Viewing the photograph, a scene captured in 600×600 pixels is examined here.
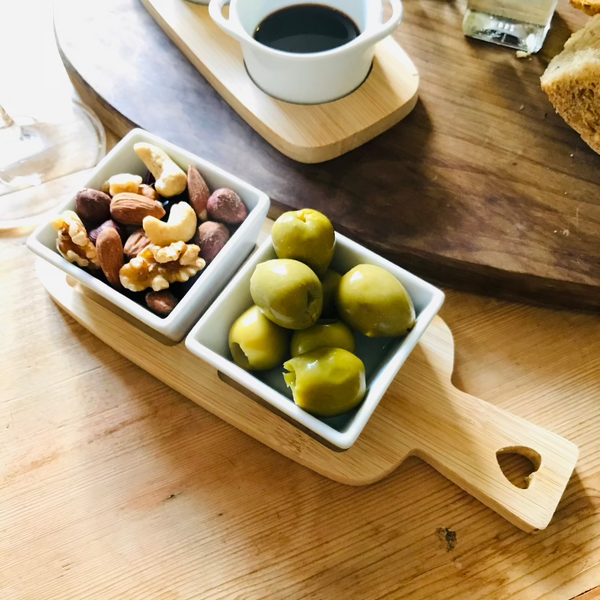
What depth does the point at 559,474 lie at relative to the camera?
58 cm

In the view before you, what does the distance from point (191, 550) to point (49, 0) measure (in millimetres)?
907

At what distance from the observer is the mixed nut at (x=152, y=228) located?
1.91ft

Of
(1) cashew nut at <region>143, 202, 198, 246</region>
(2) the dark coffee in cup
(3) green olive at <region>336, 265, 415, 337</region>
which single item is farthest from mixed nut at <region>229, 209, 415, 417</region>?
(2) the dark coffee in cup

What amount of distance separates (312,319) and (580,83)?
0.47 metres

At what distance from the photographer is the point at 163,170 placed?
2.08 feet

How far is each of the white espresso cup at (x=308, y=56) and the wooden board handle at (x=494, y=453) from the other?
40 centimetres

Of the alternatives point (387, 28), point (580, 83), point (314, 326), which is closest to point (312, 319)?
point (314, 326)

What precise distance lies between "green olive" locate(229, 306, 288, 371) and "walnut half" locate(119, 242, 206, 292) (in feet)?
0.26

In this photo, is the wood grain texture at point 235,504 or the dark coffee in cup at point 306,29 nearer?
the wood grain texture at point 235,504

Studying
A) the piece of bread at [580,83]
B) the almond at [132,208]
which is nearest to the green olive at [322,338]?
the almond at [132,208]

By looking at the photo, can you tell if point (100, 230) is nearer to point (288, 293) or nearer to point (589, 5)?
point (288, 293)

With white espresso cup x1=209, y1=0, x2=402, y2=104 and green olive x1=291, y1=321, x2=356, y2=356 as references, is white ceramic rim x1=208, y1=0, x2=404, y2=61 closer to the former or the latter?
white espresso cup x1=209, y1=0, x2=402, y2=104

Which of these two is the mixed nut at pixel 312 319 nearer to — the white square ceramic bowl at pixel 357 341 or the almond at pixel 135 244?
the white square ceramic bowl at pixel 357 341

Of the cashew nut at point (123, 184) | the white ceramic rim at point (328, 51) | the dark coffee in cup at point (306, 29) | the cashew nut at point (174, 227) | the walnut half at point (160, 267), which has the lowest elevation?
the walnut half at point (160, 267)
